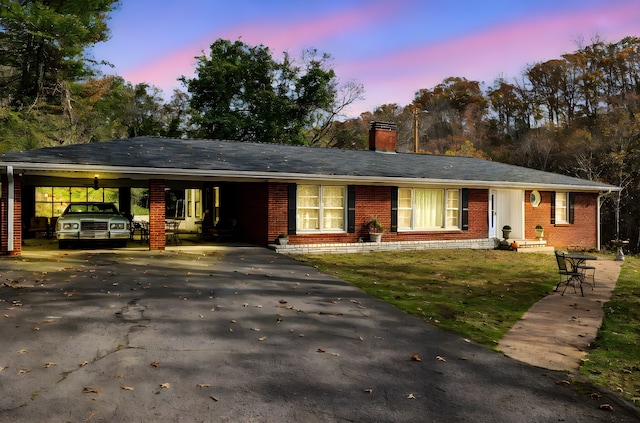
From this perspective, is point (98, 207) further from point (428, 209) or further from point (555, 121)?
point (555, 121)

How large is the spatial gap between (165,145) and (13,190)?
18.6ft

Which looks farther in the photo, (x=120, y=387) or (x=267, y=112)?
(x=267, y=112)

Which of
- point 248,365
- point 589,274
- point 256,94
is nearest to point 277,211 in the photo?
point 589,274

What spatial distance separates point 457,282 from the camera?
36.2ft

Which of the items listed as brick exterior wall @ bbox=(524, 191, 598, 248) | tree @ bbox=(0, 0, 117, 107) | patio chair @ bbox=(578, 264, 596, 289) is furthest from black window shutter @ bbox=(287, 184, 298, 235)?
tree @ bbox=(0, 0, 117, 107)

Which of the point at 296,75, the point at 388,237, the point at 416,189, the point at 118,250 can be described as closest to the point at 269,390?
the point at 118,250

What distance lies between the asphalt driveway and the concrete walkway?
48 centimetres

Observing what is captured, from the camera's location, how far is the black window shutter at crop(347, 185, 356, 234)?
55.6 feet

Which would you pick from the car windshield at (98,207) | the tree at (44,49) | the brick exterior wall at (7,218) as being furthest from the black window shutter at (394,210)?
the tree at (44,49)

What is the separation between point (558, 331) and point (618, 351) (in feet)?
3.14

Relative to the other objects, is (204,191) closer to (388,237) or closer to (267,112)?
(388,237)

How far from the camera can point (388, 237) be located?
697 inches

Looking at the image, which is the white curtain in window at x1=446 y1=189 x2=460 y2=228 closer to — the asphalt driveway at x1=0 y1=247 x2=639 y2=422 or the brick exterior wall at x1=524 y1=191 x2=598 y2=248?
the brick exterior wall at x1=524 y1=191 x2=598 y2=248

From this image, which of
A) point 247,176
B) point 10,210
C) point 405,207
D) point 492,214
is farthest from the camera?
point 492,214
